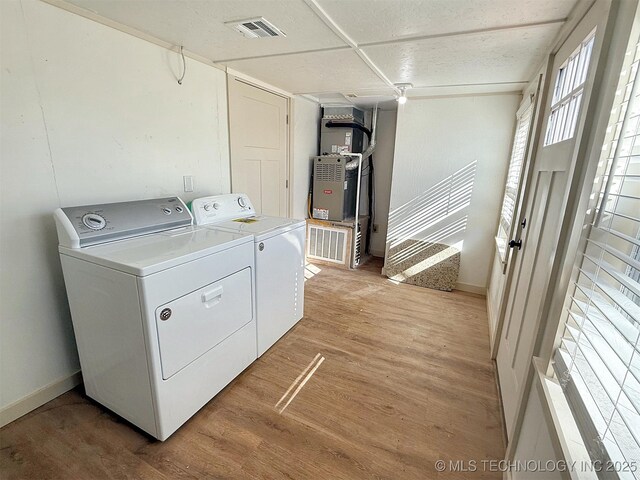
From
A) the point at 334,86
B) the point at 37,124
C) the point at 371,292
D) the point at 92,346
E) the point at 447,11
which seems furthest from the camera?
the point at 371,292

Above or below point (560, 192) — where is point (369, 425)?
below

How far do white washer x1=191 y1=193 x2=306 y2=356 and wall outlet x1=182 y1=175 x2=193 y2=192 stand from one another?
0.72 ft

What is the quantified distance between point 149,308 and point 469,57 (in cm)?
242

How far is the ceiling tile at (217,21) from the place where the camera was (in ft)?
4.71

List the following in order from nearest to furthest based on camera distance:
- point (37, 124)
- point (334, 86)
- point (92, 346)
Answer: point (37, 124) < point (92, 346) < point (334, 86)

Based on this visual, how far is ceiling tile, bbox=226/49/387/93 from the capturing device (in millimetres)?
2100

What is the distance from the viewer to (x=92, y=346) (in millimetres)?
1584

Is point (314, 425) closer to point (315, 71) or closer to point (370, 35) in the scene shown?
point (370, 35)

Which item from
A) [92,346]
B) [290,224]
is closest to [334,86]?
[290,224]

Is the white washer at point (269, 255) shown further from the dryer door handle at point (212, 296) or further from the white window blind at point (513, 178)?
the white window blind at point (513, 178)

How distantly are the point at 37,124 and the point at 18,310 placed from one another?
3.15 ft

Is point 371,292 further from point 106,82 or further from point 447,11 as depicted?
point 106,82

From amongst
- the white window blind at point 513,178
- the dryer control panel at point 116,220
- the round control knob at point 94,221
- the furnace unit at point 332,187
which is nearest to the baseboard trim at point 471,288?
the white window blind at point 513,178

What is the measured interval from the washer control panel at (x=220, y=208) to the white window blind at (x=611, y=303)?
210 cm
